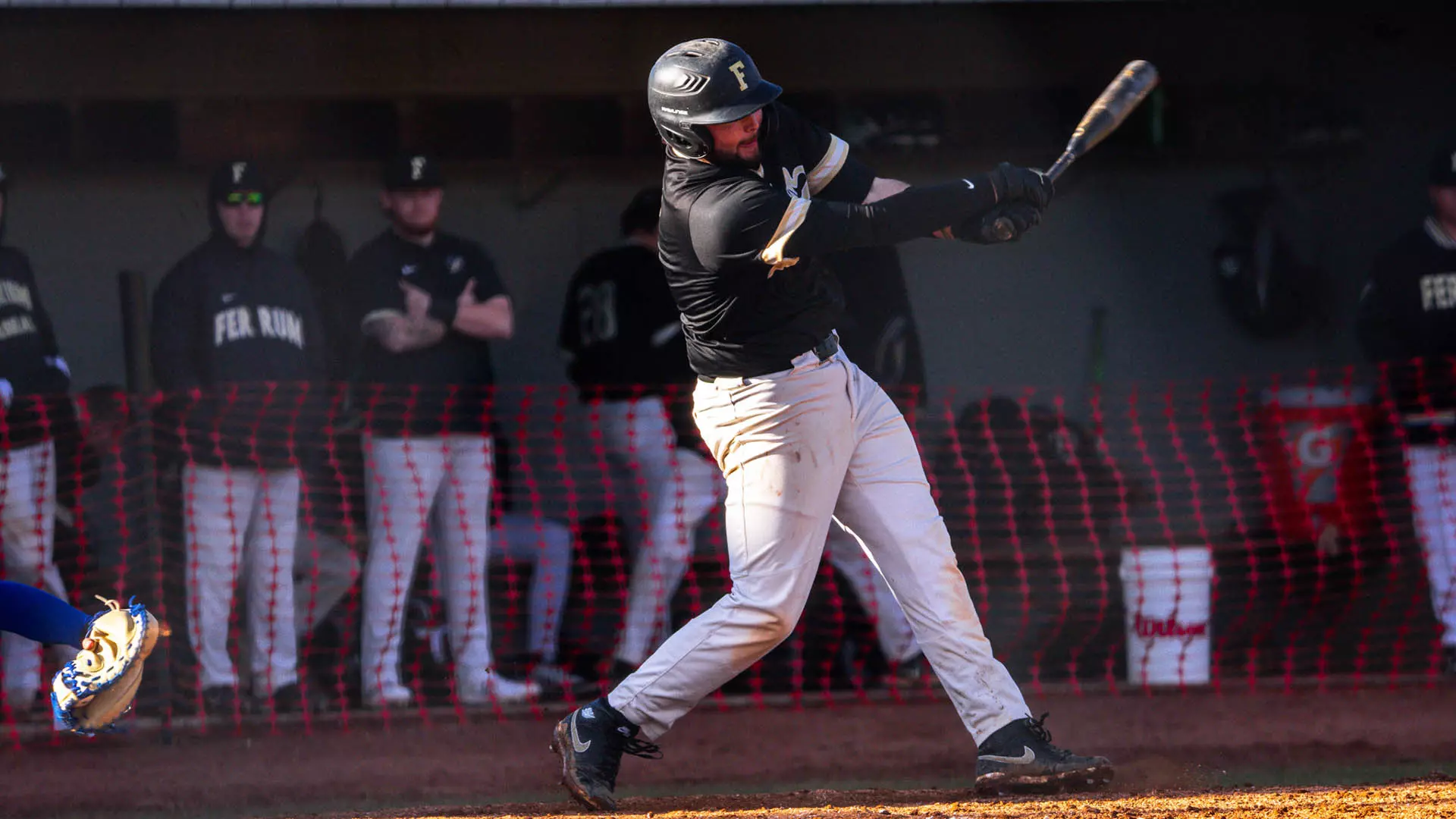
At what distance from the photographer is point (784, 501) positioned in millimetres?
3848

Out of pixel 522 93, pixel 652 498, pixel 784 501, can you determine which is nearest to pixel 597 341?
pixel 652 498

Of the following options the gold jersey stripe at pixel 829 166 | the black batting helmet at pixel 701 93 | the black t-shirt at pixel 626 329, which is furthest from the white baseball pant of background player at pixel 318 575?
the black batting helmet at pixel 701 93

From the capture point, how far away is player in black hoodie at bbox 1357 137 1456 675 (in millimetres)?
6484

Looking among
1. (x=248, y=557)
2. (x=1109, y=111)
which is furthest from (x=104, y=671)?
(x=1109, y=111)

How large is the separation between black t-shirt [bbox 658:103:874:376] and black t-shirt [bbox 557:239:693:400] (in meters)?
2.37

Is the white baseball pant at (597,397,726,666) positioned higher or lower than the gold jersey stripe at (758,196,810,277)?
lower

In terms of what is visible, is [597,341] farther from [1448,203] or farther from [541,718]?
[1448,203]

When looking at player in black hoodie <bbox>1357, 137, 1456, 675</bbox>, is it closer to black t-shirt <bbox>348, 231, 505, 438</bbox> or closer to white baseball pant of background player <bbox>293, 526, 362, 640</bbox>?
black t-shirt <bbox>348, 231, 505, 438</bbox>

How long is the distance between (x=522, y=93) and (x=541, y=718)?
2729mm

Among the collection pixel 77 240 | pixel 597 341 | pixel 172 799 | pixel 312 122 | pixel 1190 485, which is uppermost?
pixel 312 122

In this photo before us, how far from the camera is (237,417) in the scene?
608 centimetres

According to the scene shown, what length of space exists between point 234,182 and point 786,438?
3.10 m

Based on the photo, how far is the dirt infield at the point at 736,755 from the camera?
4.73 meters

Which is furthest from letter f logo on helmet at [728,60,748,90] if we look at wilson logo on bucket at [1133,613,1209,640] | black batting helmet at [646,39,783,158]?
wilson logo on bucket at [1133,613,1209,640]
